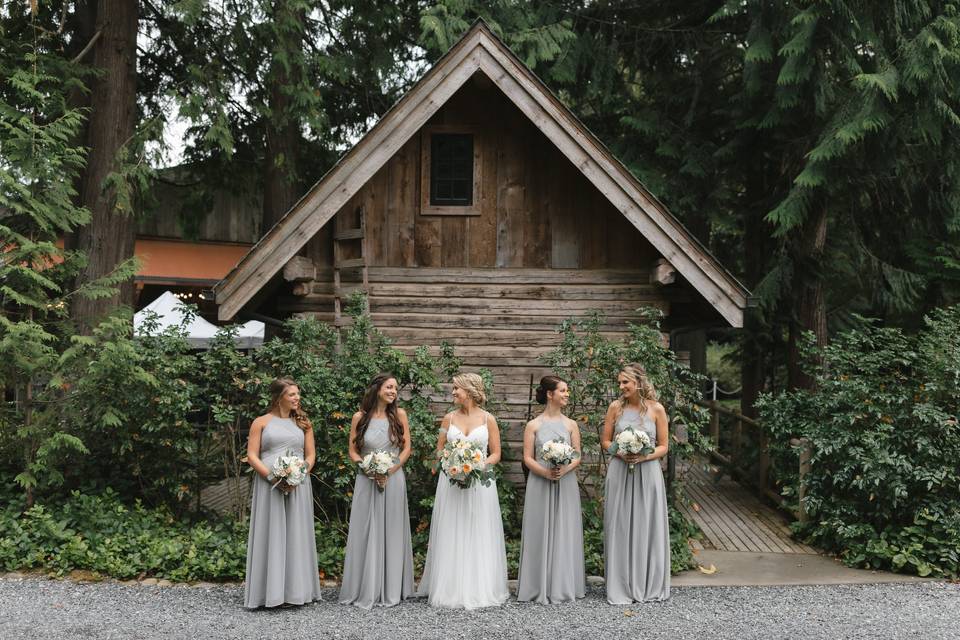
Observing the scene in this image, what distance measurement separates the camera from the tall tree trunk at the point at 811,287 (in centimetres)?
1295

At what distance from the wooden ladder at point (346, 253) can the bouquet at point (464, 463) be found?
11.6ft

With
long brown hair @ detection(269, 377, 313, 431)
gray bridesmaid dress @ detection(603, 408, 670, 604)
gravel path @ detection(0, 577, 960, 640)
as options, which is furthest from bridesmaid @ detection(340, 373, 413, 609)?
gray bridesmaid dress @ detection(603, 408, 670, 604)

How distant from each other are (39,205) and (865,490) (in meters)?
10.0

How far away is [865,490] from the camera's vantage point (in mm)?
9227

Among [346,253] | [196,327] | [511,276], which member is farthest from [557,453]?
[196,327]

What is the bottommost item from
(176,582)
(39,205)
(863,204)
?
(176,582)

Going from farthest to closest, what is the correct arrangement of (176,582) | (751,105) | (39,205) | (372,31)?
1. (372,31)
2. (751,105)
3. (39,205)
4. (176,582)

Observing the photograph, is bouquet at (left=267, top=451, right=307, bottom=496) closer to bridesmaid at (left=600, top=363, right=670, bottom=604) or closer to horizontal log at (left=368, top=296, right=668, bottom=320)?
bridesmaid at (left=600, top=363, right=670, bottom=604)

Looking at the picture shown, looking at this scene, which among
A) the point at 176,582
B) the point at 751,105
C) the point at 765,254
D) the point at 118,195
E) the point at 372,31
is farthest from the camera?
the point at 765,254

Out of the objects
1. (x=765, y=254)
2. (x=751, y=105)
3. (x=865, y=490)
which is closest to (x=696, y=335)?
(x=765, y=254)

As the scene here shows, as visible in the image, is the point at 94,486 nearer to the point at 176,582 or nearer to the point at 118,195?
the point at 176,582

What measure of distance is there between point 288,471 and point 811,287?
376 inches

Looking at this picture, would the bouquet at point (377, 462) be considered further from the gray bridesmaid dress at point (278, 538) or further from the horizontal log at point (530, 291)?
the horizontal log at point (530, 291)

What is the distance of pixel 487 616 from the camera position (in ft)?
23.2
